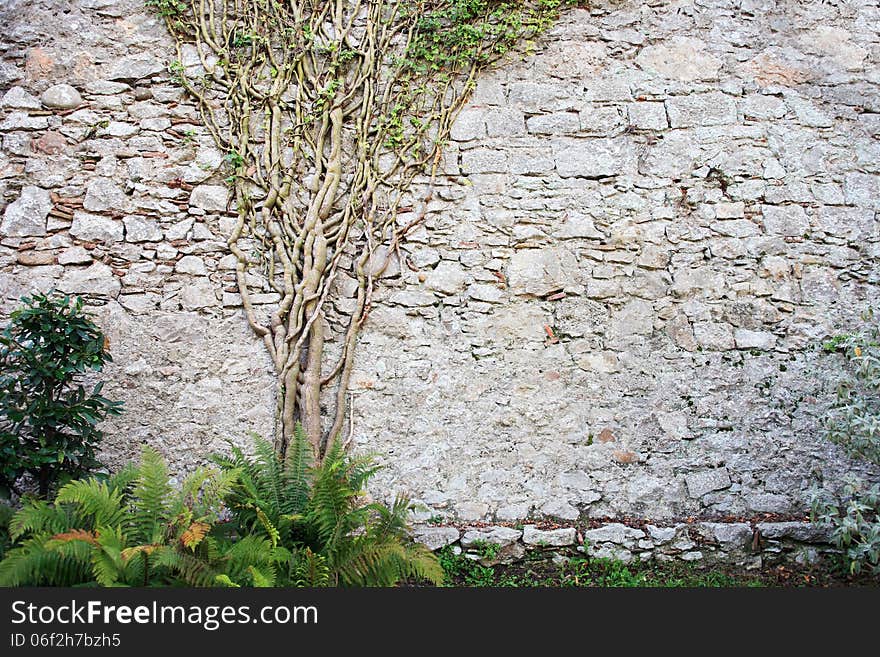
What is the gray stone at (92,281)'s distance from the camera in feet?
12.5

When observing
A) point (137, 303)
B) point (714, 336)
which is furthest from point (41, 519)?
point (714, 336)

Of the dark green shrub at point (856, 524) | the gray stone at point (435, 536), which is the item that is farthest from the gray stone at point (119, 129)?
the dark green shrub at point (856, 524)

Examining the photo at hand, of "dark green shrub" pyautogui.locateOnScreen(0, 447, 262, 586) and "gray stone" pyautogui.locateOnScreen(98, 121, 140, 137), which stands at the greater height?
"gray stone" pyautogui.locateOnScreen(98, 121, 140, 137)

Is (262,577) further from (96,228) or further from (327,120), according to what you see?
(327,120)

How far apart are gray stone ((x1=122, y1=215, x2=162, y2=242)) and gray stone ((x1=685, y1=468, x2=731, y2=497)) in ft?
11.4

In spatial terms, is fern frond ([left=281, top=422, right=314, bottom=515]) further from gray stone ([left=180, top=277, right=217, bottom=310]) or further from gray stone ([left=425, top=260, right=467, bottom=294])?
gray stone ([left=425, top=260, right=467, bottom=294])

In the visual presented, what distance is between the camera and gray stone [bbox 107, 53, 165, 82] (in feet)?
13.1

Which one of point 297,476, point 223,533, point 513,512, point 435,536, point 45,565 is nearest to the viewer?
point 45,565

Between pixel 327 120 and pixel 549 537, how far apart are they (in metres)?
2.82

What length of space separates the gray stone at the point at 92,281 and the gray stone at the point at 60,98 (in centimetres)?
102

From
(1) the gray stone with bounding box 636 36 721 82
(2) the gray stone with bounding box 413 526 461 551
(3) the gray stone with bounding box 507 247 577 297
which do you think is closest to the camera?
(2) the gray stone with bounding box 413 526 461 551

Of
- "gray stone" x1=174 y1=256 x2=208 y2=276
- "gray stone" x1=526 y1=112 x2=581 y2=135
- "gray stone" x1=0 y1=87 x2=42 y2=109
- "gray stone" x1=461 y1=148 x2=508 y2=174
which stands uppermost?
"gray stone" x1=0 y1=87 x2=42 y2=109

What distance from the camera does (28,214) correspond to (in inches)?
152

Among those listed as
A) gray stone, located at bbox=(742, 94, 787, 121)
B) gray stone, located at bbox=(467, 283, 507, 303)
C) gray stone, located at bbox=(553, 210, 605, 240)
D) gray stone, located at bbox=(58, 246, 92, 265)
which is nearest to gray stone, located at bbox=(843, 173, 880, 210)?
gray stone, located at bbox=(742, 94, 787, 121)
